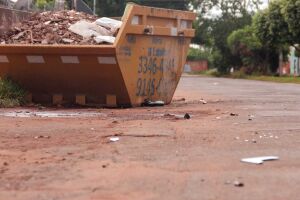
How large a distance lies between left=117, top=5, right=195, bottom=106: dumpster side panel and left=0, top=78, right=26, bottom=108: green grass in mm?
2001

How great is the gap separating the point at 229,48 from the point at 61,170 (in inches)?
1968

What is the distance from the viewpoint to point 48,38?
11.3 meters

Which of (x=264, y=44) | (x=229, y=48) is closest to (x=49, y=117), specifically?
(x=264, y=44)

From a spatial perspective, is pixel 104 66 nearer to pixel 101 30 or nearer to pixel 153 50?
pixel 101 30

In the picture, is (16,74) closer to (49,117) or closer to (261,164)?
(49,117)

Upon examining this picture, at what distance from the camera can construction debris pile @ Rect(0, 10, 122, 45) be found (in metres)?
11.2

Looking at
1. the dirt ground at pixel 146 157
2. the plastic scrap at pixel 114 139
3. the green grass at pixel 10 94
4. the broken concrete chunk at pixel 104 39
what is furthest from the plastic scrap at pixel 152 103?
the plastic scrap at pixel 114 139

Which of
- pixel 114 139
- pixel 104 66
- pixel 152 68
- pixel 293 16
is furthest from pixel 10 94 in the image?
pixel 293 16

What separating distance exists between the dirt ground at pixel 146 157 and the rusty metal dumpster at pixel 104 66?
152cm

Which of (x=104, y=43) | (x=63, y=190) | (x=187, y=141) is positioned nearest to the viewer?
(x=63, y=190)

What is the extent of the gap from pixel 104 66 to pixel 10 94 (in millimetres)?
1903

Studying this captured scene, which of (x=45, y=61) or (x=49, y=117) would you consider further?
(x=45, y=61)

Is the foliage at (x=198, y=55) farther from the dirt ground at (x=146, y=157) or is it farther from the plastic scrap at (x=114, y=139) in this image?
the plastic scrap at (x=114, y=139)

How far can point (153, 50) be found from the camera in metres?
12.1
